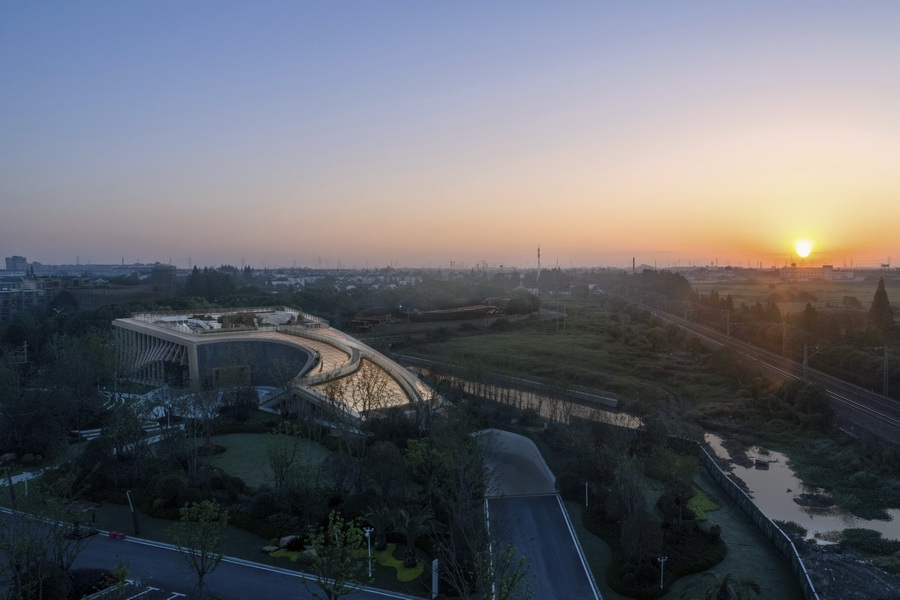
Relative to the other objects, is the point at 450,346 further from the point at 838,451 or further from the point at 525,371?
the point at 838,451

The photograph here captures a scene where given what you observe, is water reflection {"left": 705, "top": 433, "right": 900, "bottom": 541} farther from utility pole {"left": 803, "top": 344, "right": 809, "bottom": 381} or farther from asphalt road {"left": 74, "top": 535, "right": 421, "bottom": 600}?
asphalt road {"left": 74, "top": 535, "right": 421, "bottom": 600}

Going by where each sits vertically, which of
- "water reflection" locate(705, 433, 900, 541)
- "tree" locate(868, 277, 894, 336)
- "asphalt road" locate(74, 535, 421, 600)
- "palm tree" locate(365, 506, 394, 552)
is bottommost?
"water reflection" locate(705, 433, 900, 541)

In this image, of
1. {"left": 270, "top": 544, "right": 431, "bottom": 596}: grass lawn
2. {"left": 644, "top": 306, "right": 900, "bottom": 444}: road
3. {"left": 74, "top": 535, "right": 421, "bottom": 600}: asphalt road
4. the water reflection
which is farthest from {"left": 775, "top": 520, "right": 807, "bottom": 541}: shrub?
{"left": 74, "top": 535, "right": 421, "bottom": 600}: asphalt road

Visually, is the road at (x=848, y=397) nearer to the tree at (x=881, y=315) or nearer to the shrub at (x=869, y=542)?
the tree at (x=881, y=315)

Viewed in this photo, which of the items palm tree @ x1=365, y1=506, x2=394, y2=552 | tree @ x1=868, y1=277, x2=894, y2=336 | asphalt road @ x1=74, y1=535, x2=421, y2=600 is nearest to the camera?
asphalt road @ x1=74, y1=535, x2=421, y2=600

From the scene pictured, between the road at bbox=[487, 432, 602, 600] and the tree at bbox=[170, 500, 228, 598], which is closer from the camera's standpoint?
the tree at bbox=[170, 500, 228, 598]

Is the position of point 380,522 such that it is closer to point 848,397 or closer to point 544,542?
point 544,542
